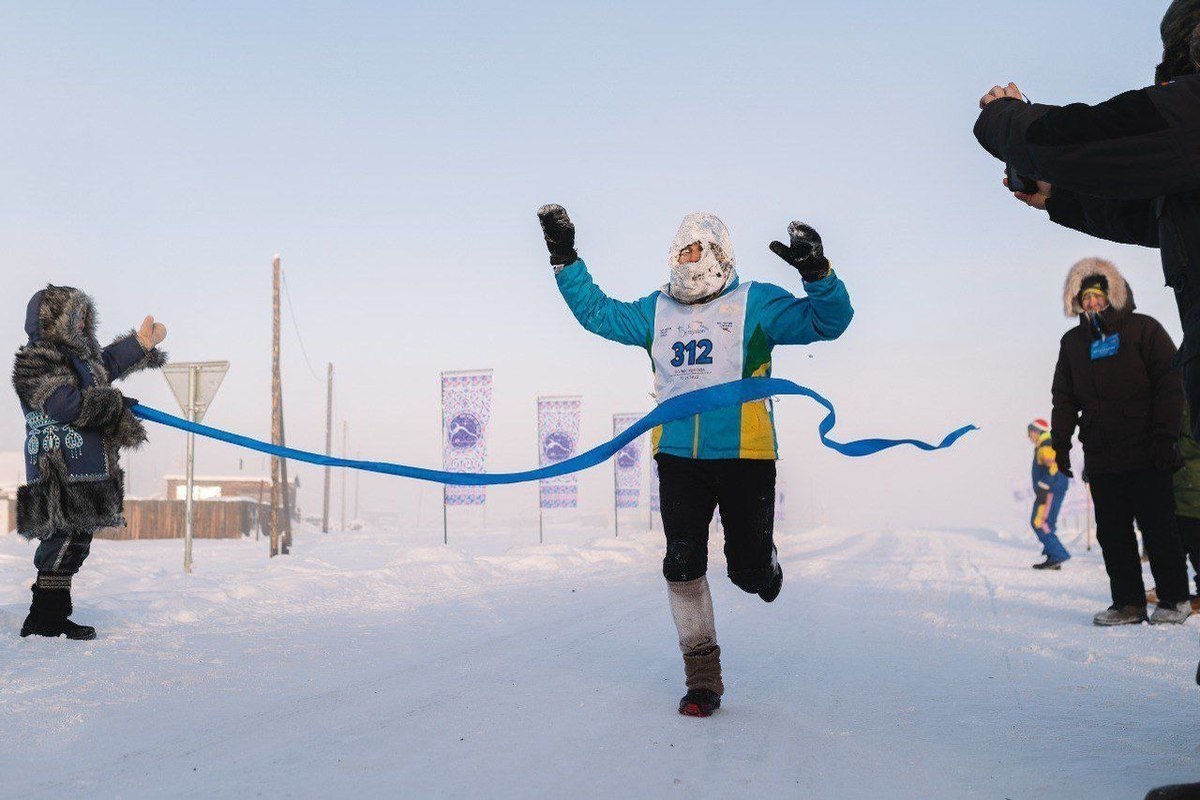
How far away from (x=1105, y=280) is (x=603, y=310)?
3.66 meters

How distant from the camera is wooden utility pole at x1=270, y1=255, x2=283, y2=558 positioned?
58.8 ft

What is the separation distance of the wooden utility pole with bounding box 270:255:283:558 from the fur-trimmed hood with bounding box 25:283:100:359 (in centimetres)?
1373

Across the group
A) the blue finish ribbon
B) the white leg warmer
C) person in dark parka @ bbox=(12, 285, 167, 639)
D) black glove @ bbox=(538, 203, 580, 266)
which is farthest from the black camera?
person in dark parka @ bbox=(12, 285, 167, 639)

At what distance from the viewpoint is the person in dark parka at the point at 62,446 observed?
4.44m

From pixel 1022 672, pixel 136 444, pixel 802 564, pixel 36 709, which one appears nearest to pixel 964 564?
pixel 802 564

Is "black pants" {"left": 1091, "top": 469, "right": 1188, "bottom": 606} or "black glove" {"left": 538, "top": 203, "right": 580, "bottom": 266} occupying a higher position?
"black glove" {"left": 538, "top": 203, "right": 580, "bottom": 266}

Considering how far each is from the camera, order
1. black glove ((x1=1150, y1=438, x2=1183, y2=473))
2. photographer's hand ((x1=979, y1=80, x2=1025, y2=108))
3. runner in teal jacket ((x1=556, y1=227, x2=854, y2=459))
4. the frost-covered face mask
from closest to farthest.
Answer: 1. photographer's hand ((x1=979, y1=80, x2=1025, y2=108))
2. runner in teal jacket ((x1=556, y1=227, x2=854, y2=459))
3. the frost-covered face mask
4. black glove ((x1=1150, y1=438, x2=1183, y2=473))

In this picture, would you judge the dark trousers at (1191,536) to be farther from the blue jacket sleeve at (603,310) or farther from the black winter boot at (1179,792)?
the black winter boot at (1179,792)

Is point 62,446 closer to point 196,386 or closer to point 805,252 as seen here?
point 805,252

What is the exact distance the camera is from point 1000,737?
2531 millimetres

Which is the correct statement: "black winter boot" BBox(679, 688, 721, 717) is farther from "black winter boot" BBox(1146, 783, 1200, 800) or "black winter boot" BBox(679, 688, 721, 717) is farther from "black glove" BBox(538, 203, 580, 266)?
"black glove" BBox(538, 203, 580, 266)

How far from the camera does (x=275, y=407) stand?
19.1m

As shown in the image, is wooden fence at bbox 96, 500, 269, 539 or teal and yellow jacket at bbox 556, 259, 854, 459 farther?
wooden fence at bbox 96, 500, 269, 539

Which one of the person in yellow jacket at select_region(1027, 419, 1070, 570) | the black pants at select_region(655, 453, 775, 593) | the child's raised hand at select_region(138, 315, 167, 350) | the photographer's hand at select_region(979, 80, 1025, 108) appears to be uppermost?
the photographer's hand at select_region(979, 80, 1025, 108)
